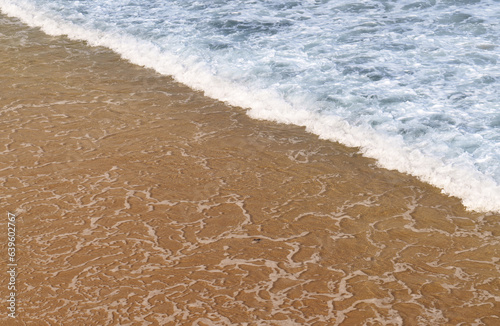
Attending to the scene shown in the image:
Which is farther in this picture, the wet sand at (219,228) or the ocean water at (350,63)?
the ocean water at (350,63)

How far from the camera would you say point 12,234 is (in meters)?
5.89

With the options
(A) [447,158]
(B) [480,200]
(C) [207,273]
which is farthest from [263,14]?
(C) [207,273]

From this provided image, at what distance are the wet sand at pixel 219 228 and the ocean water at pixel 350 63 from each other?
477 mm

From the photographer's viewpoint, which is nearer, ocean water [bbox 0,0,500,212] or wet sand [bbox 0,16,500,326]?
wet sand [bbox 0,16,500,326]

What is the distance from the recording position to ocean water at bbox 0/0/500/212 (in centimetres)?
754

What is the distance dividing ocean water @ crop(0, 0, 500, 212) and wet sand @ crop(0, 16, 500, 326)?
477 mm

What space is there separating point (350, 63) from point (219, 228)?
5372mm

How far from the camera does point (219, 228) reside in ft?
19.8

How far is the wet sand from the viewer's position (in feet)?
16.1

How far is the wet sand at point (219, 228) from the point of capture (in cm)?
492

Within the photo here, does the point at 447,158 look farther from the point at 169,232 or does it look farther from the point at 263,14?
the point at 263,14

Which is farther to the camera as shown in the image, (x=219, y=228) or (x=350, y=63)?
(x=350, y=63)

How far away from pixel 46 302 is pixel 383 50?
7932 millimetres

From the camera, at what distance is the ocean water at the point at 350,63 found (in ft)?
24.7
